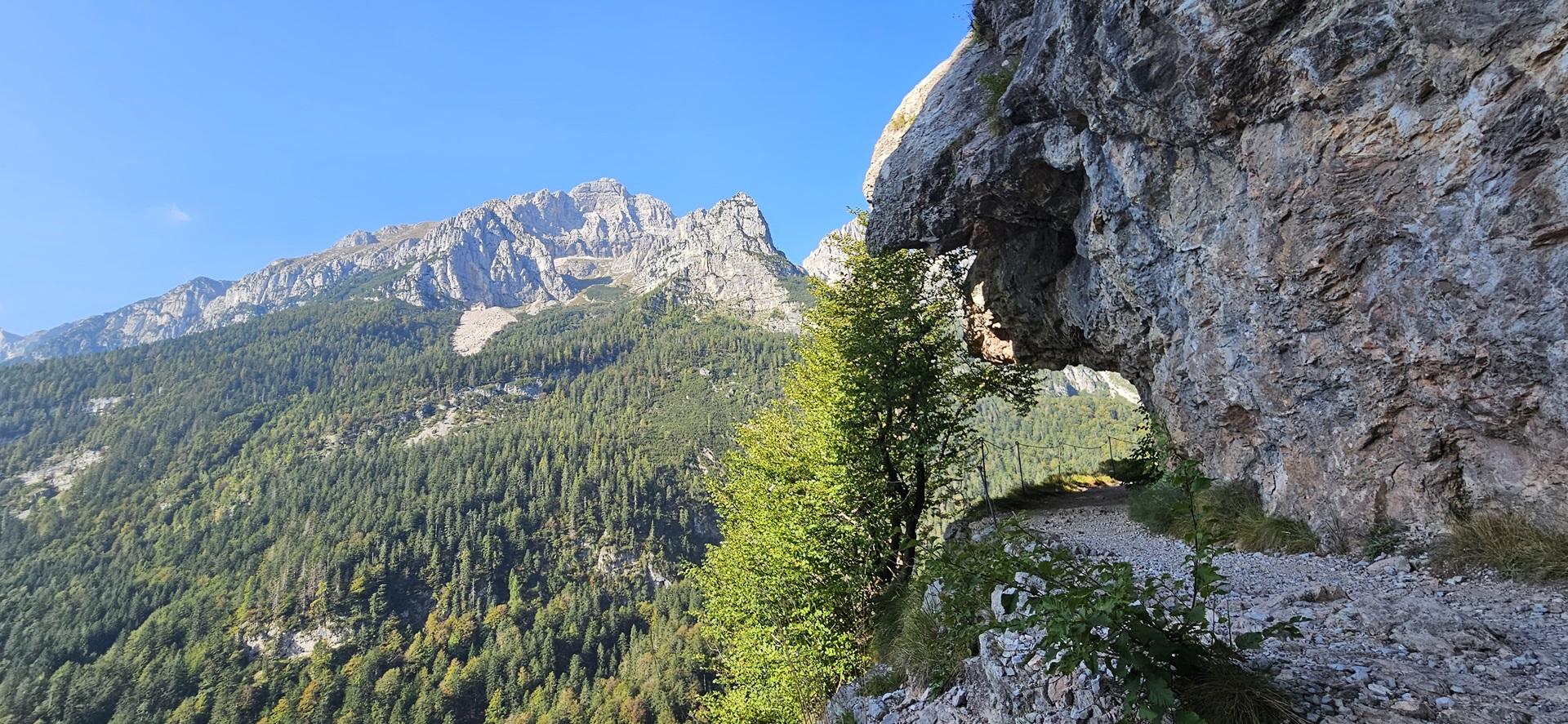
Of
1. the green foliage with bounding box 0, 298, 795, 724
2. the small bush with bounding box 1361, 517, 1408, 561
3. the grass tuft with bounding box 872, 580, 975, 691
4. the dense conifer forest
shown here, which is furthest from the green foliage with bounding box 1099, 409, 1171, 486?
the dense conifer forest

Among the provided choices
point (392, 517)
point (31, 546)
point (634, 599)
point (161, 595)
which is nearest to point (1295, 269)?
point (634, 599)

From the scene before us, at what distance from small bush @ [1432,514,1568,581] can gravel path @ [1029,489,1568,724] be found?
23cm

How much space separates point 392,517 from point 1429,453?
191576mm

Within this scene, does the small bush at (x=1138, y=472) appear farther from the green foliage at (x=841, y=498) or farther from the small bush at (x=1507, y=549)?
the small bush at (x=1507, y=549)

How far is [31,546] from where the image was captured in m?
174

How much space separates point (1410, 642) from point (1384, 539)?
14.3 ft

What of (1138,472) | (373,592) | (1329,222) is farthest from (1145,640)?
(373,592)

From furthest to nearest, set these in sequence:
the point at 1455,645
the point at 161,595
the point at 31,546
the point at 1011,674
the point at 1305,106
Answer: the point at 31,546
the point at 161,595
the point at 1305,106
the point at 1011,674
the point at 1455,645

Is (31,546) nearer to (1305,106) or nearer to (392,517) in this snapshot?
(392,517)

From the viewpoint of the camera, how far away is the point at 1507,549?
19.2 ft

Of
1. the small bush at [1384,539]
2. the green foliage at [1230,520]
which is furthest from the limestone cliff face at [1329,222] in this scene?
the green foliage at [1230,520]

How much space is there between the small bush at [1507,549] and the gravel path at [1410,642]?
0.23m

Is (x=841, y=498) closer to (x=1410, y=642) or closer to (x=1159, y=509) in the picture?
(x=1159, y=509)

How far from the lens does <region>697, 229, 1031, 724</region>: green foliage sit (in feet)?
44.3
